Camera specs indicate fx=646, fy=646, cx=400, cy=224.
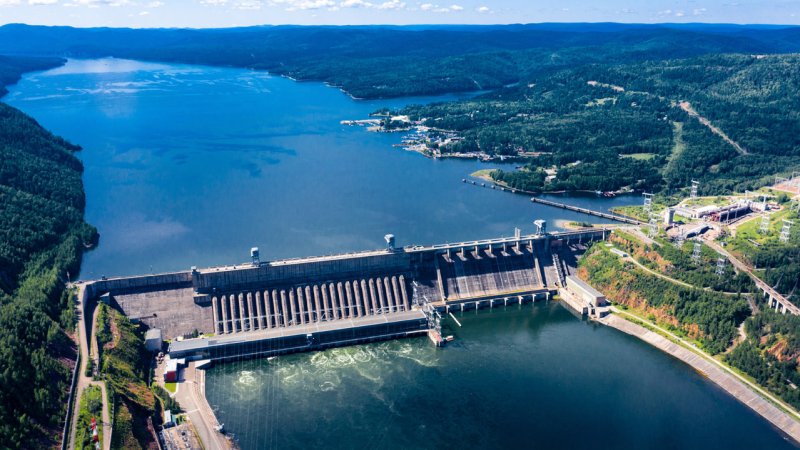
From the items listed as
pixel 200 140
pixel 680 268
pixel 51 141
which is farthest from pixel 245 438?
pixel 200 140


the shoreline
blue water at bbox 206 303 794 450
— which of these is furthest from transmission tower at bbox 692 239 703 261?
blue water at bbox 206 303 794 450

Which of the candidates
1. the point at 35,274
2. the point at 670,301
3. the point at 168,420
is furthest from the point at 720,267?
A: the point at 35,274

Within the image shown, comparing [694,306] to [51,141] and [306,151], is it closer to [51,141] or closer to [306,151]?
[306,151]

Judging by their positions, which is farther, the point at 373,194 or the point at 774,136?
the point at 774,136

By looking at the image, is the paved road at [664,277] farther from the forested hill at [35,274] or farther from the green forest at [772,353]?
the forested hill at [35,274]

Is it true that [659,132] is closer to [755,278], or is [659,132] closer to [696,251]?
[696,251]

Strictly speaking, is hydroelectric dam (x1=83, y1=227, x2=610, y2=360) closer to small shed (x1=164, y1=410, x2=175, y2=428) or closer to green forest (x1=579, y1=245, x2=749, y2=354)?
green forest (x1=579, y1=245, x2=749, y2=354)

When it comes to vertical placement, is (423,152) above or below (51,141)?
below
